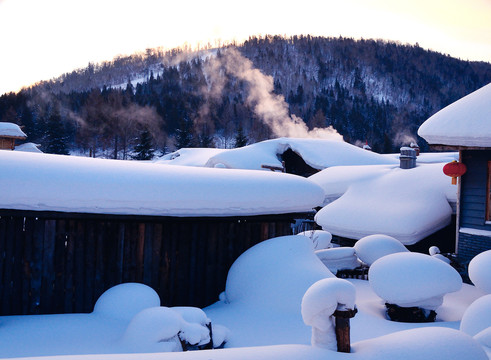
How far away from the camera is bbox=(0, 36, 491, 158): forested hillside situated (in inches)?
2253

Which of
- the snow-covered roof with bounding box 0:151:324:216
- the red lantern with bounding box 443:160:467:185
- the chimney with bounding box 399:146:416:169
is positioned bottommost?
the snow-covered roof with bounding box 0:151:324:216

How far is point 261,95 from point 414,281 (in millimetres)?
94516

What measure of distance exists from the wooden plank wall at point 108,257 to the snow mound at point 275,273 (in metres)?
0.42

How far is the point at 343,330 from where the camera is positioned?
2686 millimetres

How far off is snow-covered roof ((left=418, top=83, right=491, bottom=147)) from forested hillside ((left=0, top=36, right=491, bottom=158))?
37110mm

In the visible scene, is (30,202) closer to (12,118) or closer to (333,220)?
(333,220)

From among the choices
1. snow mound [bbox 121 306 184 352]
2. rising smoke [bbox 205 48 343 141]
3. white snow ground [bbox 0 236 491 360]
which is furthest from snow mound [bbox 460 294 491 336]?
rising smoke [bbox 205 48 343 141]

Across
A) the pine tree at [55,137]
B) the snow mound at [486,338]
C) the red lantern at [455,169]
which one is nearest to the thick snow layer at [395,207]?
the red lantern at [455,169]

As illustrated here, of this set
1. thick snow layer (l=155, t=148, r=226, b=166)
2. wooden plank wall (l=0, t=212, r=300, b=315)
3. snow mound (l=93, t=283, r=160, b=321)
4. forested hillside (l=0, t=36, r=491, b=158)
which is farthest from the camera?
forested hillside (l=0, t=36, r=491, b=158)

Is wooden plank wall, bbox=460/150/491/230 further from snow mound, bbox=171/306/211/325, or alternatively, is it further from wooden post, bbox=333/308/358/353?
wooden post, bbox=333/308/358/353

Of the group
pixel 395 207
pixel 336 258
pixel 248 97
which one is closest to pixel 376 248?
pixel 336 258

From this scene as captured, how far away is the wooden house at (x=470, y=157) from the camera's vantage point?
9.03m

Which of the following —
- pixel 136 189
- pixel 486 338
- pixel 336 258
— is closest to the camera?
pixel 486 338

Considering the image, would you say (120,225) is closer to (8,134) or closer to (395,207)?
(395,207)
